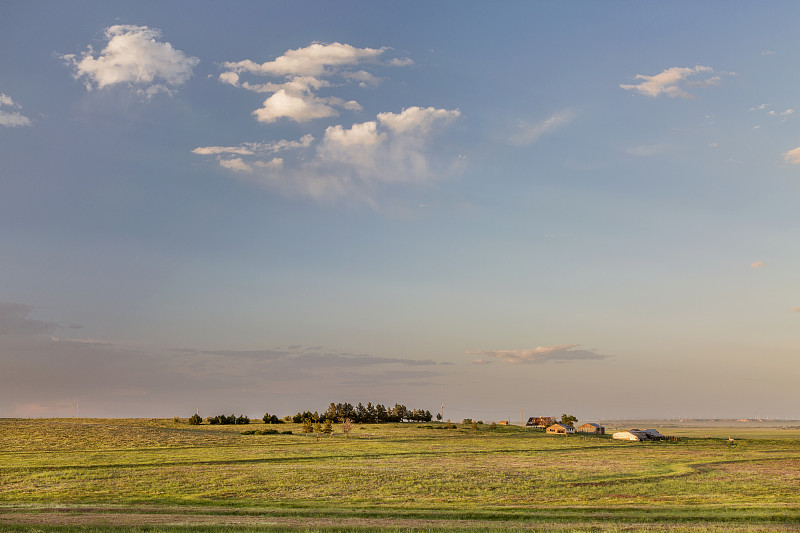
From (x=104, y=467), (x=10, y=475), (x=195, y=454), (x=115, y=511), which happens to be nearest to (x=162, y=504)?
(x=115, y=511)

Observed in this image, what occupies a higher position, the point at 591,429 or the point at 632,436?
the point at 632,436

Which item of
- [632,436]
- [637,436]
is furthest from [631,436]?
[637,436]

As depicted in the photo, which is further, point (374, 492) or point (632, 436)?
point (632, 436)

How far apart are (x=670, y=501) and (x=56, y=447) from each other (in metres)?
74.8

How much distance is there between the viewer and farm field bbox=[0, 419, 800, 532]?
25.5 meters

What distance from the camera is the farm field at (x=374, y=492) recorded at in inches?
1004

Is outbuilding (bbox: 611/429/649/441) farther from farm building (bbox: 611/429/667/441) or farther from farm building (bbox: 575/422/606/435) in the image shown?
farm building (bbox: 575/422/606/435)

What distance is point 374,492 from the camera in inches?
1540

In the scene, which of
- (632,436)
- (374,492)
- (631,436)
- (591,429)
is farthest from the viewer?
(591,429)

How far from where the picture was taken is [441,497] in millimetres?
36688

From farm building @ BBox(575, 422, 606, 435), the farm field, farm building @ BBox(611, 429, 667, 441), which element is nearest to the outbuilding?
farm building @ BBox(611, 429, 667, 441)

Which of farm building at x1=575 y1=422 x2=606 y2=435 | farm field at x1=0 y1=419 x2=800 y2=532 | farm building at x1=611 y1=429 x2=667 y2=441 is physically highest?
farm field at x1=0 y1=419 x2=800 y2=532

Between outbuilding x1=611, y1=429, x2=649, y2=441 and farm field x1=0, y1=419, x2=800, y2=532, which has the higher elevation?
farm field x1=0, y1=419, x2=800, y2=532

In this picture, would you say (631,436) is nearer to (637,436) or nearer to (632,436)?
(632,436)
